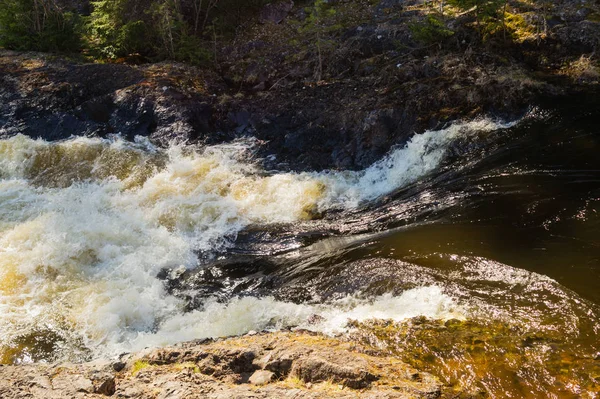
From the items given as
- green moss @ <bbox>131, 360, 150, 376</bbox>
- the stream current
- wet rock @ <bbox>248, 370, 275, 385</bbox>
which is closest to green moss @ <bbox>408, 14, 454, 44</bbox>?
the stream current

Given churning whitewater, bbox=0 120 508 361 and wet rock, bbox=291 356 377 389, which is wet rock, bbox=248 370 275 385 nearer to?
wet rock, bbox=291 356 377 389

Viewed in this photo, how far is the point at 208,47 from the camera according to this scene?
15.3m

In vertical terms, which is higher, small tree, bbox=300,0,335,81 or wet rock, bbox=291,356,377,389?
small tree, bbox=300,0,335,81

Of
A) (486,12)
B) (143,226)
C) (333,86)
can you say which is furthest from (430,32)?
(143,226)

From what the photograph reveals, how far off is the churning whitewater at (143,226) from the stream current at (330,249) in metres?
0.03

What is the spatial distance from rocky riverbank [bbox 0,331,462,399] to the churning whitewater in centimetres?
91

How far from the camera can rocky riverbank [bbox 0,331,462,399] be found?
11.8 feet

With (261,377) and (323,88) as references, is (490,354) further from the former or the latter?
(323,88)

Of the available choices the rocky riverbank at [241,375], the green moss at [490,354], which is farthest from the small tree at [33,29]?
the green moss at [490,354]

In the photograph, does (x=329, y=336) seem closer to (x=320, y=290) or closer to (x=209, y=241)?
(x=320, y=290)

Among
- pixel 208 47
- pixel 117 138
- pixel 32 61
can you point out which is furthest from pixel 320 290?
pixel 32 61

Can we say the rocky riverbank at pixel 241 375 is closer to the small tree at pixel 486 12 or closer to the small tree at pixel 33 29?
the small tree at pixel 486 12

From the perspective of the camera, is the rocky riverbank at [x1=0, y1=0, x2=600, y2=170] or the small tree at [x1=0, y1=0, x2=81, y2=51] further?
the small tree at [x1=0, y1=0, x2=81, y2=51]

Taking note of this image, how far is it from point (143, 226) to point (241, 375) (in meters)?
5.16
